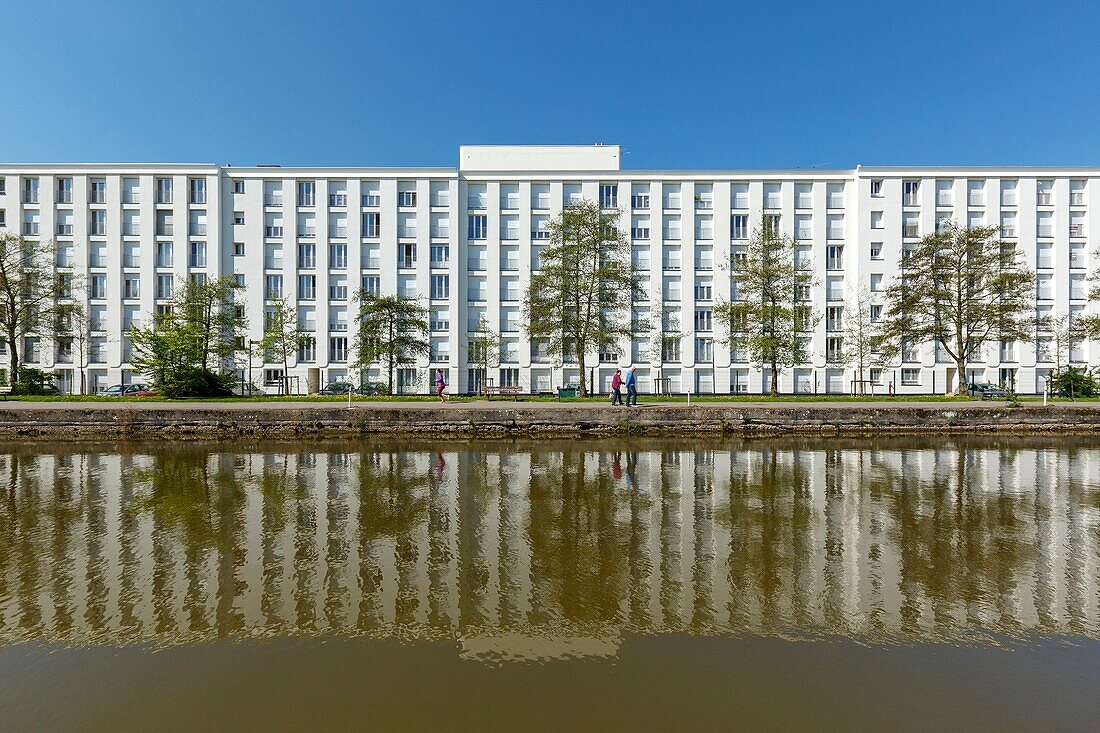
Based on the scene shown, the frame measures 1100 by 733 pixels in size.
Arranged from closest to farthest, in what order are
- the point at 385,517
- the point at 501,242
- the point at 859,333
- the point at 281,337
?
the point at 385,517
the point at 281,337
the point at 859,333
the point at 501,242

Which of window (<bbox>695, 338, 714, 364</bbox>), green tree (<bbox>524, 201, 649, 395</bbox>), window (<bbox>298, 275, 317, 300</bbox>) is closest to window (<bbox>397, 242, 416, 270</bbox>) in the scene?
window (<bbox>298, 275, 317, 300</bbox>)

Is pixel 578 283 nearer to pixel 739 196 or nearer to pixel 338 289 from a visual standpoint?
pixel 739 196

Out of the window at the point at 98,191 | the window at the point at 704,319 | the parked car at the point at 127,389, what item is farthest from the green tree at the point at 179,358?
the window at the point at 704,319

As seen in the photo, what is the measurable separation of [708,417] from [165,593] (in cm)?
1994

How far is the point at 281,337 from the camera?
44656mm

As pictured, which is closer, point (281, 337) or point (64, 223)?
point (281, 337)

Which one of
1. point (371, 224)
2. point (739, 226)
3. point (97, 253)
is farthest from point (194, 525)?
point (97, 253)

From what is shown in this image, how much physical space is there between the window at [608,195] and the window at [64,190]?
5447cm

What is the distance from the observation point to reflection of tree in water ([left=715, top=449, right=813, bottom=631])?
233 inches

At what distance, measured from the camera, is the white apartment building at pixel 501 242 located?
54.1m

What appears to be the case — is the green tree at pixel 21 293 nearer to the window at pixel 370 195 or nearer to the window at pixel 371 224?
the window at pixel 371 224

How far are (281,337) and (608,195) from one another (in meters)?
35.4

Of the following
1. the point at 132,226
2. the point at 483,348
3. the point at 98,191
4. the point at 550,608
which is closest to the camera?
the point at 550,608

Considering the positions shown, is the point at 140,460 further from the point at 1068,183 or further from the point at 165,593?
the point at 1068,183
